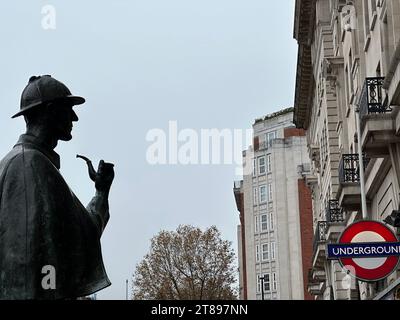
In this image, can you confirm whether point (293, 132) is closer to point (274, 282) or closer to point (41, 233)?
point (274, 282)

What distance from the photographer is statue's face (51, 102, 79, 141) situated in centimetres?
489

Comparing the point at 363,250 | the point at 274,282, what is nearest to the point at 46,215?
the point at 363,250

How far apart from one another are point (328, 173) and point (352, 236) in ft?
92.1

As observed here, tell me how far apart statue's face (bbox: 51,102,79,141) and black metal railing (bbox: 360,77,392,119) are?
763 inches

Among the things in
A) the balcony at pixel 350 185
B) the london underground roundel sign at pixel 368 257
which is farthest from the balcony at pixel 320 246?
the london underground roundel sign at pixel 368 257

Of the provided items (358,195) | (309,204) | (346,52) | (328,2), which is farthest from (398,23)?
(309,204)

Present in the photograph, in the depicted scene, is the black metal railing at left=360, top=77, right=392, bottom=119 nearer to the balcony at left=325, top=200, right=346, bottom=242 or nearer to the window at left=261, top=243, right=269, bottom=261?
the balcony at left=325, top=200, right=346, bottom=242

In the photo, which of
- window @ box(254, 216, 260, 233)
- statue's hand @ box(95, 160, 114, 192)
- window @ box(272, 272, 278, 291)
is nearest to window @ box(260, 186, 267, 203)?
window @ box(254, 216, 260, 233)

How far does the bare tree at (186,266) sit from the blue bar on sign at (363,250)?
4338cm

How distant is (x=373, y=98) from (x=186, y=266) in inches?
1384

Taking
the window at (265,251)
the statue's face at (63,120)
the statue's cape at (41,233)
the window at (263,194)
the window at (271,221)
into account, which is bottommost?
the statue's cape at (41,233)

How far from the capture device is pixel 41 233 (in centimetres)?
443

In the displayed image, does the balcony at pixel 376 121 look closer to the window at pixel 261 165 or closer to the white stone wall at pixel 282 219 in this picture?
the white stone wall at pixel 282 219

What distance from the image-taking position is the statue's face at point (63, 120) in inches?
193
